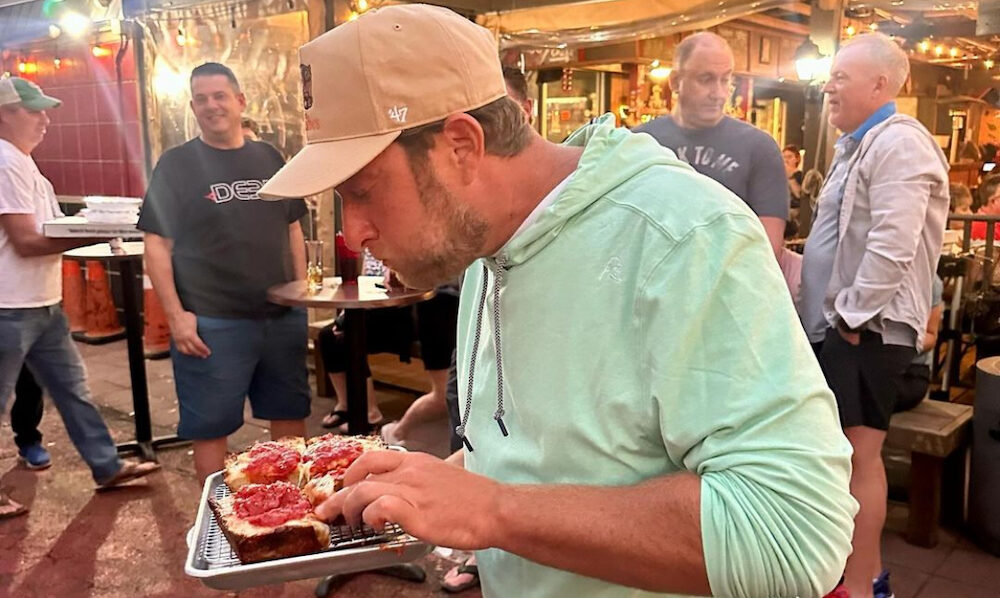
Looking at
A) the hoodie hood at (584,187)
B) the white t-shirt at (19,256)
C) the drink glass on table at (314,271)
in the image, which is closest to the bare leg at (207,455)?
the drink glass on table at (314,271)

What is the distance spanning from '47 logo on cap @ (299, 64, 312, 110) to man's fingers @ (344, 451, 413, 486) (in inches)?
18.7

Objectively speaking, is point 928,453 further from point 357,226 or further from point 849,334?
point 357,226

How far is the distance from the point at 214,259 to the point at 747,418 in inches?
122

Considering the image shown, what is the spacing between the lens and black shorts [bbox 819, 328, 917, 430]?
2.92 metres

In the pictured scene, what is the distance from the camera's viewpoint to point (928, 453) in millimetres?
3482

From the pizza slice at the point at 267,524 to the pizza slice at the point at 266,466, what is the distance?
96 mm

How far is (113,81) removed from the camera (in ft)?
24.4

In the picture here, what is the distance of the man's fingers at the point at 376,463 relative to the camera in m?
1.01

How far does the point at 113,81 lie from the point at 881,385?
23.0 ft

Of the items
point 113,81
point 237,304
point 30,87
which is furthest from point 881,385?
point 113,81

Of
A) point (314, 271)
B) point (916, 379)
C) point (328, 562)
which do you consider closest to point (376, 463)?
point (328, 562)

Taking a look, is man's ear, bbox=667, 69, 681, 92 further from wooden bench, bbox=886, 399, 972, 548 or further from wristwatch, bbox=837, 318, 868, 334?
wooden bench, bbox=886, 399, 972, 548

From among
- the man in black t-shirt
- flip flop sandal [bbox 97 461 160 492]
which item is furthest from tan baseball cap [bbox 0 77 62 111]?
flip flop sandal [bbox 97 461 160 492]

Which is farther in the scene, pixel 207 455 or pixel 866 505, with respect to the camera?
pixel 207 455
